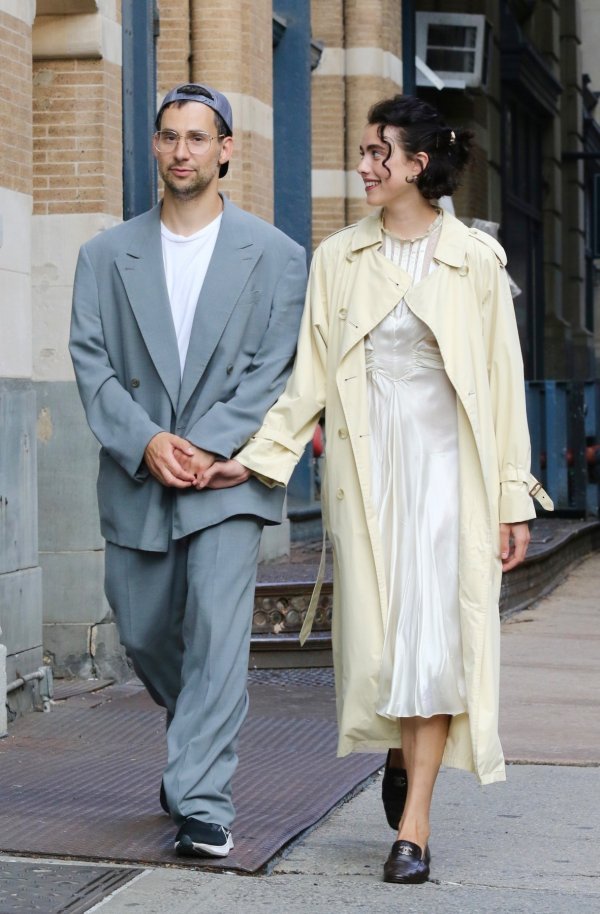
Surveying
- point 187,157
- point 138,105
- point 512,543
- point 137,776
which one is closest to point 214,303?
point 187,157

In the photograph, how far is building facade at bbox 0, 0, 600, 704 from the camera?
7742 millimetres

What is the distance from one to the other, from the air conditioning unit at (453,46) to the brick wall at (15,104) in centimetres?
1298

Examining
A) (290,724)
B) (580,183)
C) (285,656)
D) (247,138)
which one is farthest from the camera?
(580,183)

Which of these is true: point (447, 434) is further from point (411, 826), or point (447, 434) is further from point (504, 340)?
A: point (411, 826)

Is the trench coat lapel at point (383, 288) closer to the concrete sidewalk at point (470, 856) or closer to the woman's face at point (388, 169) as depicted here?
the woman's face at point (388, 169)

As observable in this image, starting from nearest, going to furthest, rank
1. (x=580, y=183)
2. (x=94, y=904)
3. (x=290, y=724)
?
(x=94, y=904)
(x=290, y=724)
(x=580, y=183)

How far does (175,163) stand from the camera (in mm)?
5211

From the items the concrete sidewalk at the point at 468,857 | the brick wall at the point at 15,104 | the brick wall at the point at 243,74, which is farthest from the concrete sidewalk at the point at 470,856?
the brick wall at the point at 243,74

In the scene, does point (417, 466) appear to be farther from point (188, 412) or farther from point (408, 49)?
point (408, 49)

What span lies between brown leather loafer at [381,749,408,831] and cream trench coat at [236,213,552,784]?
18 centimetres

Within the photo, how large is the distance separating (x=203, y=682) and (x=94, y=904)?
2.45ft

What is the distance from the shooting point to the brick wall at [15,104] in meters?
7.64

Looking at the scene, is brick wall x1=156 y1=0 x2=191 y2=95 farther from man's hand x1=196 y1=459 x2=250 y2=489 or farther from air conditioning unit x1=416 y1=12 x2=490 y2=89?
air conditioning unit x1=416 y1=12 x2=490 y2=89

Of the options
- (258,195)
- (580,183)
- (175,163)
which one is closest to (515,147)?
(580,183)
